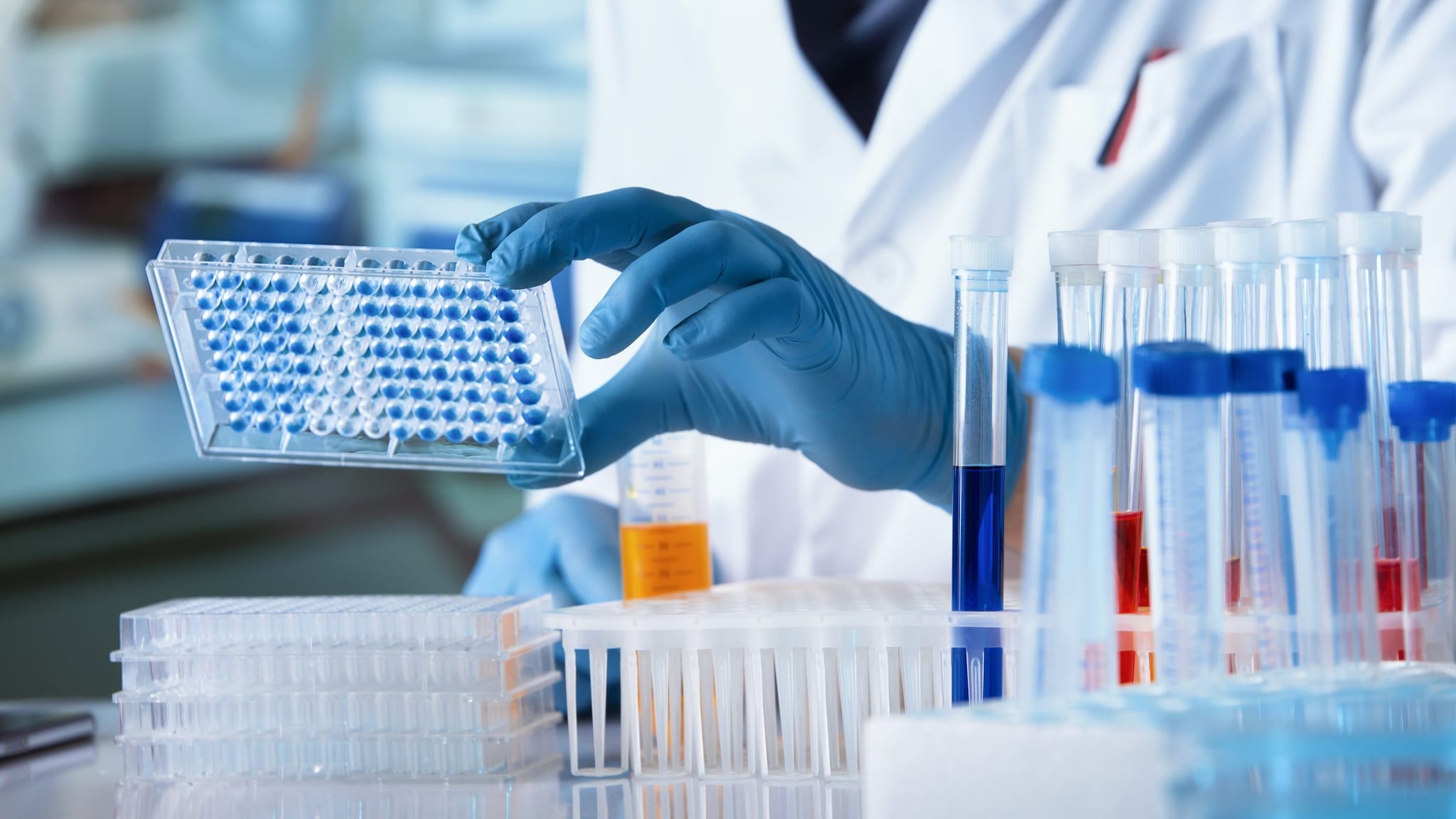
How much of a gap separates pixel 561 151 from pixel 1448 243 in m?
2.27

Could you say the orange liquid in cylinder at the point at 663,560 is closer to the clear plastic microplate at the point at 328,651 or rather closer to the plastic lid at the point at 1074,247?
the clear plastic microplate at the point at 328,651

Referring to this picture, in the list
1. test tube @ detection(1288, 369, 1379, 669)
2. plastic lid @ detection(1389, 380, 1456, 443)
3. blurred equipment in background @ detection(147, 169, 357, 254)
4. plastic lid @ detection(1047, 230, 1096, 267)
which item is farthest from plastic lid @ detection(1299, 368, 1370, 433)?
blurred equipment in background @ detection(147, 169, 357, 254)

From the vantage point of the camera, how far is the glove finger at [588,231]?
34.7 inches

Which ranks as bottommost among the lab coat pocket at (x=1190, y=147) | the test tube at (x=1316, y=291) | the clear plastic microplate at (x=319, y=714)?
the clear plastic microplate at (x=319, y=714)

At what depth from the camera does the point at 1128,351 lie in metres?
0.88

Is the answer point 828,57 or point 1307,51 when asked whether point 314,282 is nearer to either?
point 828,57

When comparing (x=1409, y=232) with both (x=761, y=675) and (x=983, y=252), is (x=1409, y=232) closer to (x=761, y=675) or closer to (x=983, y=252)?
(x=983, y=252)

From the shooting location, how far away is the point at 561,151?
3.19 m

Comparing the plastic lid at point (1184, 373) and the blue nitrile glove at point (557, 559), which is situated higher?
the plastic lid at point (1184, 373)

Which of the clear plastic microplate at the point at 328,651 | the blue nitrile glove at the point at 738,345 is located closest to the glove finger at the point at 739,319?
the blue nitrile glove at the point at 738,345

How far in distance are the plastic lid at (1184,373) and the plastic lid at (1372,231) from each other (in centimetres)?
22

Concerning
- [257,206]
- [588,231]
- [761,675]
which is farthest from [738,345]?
[257,206]

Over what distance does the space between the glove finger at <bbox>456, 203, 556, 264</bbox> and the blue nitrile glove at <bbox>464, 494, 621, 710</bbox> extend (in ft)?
1.85

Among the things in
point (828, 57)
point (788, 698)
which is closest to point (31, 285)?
point (828, 57)
